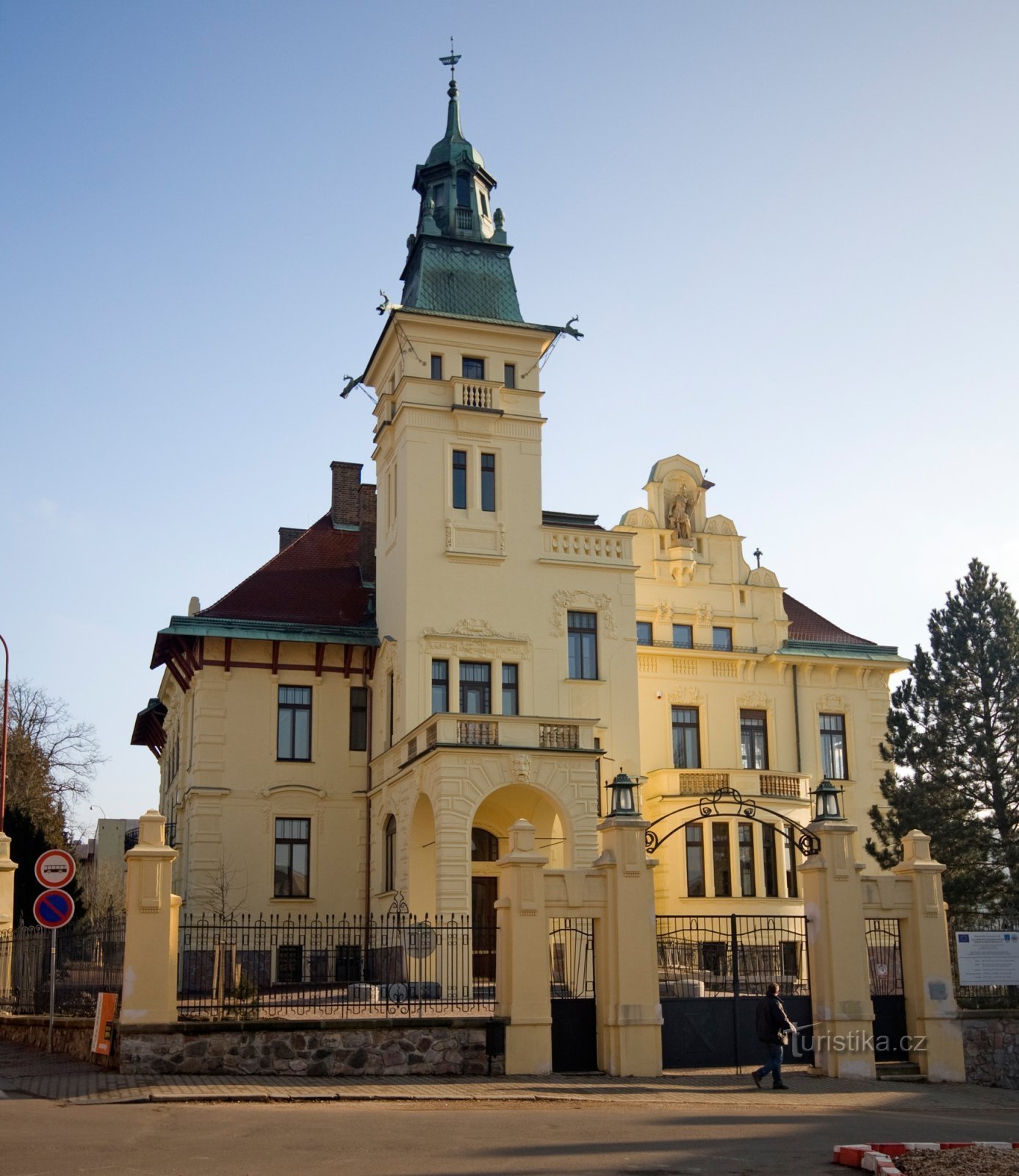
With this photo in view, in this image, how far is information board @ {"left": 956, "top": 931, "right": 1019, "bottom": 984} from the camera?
2175 centimetres

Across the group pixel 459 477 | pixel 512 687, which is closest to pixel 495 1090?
pixel 512 687

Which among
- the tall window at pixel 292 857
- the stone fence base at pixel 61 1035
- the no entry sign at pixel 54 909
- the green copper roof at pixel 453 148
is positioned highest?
the green copper roof at pixel 453 148

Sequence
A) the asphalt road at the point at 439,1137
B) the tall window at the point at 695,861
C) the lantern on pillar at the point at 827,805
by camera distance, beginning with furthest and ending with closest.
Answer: the tall window at the point at 695,861 < the lantern on pillar at the point at 827,805 < the asphalt road at the point at 439,1137

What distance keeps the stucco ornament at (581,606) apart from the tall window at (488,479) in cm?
305

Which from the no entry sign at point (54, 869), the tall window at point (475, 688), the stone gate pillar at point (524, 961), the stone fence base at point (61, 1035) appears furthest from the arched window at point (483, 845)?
the no entry sign at point (54, 869)

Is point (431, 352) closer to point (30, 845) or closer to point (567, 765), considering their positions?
point (567, 765)

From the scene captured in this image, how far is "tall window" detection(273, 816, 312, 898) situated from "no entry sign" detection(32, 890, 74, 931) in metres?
15.5

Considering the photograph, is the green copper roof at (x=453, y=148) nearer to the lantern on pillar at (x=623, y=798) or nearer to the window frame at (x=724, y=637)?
the window frame at (x=724, y=637)

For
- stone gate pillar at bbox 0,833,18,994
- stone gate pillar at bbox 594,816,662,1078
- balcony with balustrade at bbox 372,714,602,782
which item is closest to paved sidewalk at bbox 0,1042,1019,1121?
stone gate pillar at bbox 594,816,662,1078

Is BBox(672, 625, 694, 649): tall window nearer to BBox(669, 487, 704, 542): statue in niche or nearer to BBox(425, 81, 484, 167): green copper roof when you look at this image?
BBox(669, 487, 704, 542): statue in niche

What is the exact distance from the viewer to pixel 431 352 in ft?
121

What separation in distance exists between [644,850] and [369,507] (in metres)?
23.8

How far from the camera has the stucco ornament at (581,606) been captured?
35.8m

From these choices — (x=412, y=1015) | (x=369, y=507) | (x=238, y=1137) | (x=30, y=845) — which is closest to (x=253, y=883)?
(x=30, y=845)
